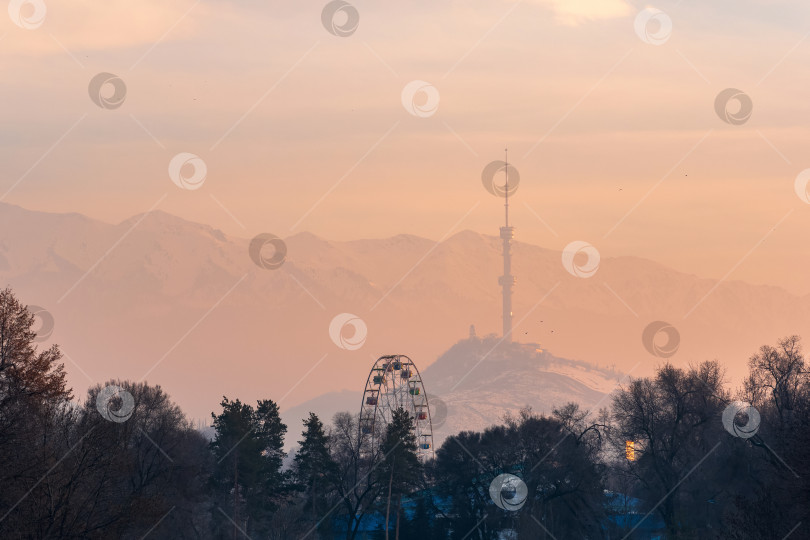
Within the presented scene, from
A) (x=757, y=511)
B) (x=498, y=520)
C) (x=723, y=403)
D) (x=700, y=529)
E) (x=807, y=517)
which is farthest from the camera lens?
(x=723, y=403)

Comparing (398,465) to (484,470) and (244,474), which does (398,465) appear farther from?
(244,474)

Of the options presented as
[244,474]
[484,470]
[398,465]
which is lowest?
[244,474]

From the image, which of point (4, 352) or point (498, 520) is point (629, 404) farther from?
point (4, 352)

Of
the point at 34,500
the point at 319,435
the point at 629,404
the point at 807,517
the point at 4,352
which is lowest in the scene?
the point at 34,500

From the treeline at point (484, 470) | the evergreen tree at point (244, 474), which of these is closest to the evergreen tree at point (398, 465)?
the treeline at point (484, 470)

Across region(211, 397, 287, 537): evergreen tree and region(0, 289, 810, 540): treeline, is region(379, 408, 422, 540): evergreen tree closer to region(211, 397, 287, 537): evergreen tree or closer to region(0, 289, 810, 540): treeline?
region(0, 289, 810, 540): treeline

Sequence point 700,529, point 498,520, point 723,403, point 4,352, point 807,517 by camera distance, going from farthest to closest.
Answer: point 723,403 < point 498,520 < point 700,529 < point 807,517 < point 4,352

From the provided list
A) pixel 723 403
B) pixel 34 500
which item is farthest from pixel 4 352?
pixel 723 403

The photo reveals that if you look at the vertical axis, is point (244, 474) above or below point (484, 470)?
below

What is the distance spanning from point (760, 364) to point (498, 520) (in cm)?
3077

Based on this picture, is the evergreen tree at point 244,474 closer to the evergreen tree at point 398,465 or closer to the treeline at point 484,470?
the treeline at point 484,470

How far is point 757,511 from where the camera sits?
Result: 54.5 meters

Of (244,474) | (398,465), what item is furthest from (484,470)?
(244,474)

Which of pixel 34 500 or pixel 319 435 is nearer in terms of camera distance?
pixel 34 500
